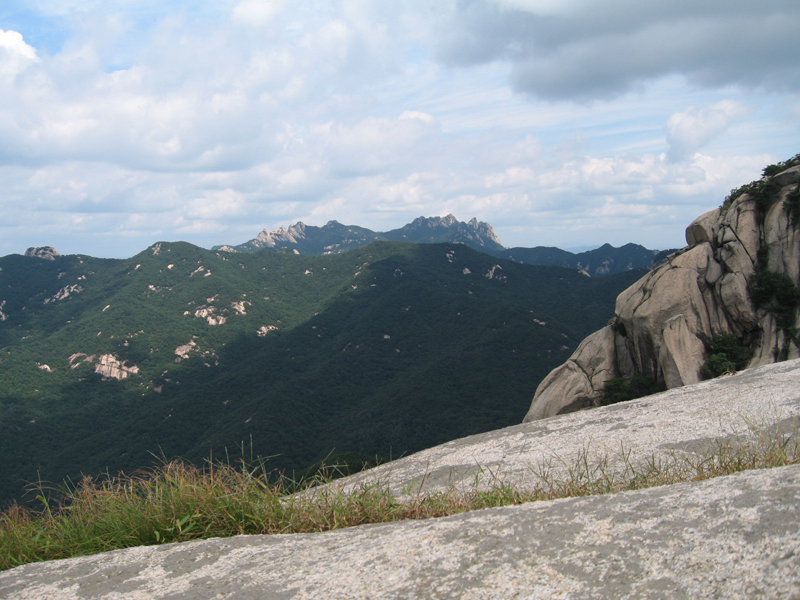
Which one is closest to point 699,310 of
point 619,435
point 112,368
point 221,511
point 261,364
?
point 619,435

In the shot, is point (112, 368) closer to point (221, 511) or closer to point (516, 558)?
point (221, 511)

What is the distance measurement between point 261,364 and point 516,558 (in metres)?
144

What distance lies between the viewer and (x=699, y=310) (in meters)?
22.0

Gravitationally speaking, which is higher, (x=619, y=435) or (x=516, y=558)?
(x=516, y=558)

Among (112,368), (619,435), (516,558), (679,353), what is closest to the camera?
(516,558)

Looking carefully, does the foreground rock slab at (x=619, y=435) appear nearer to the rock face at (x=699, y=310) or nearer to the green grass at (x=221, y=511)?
the green grass at (x=221, y=511)

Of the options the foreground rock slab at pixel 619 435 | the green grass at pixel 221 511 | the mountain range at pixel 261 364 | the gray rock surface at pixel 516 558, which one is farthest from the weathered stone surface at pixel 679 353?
the mountain range at pixel 261 364

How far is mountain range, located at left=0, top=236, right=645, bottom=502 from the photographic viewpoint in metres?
92.2

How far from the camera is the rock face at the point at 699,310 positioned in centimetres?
2072

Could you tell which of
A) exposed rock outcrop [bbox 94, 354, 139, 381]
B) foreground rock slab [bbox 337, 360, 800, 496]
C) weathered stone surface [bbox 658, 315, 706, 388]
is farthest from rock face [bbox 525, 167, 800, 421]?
exposed rock outcrop [bbox 94, 354, 139, 381]

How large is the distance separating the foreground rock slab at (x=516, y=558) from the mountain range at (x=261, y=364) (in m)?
52.2

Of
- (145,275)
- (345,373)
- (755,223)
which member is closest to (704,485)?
(755,223)

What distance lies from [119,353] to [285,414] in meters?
73.1

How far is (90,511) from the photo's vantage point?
5121 mm
